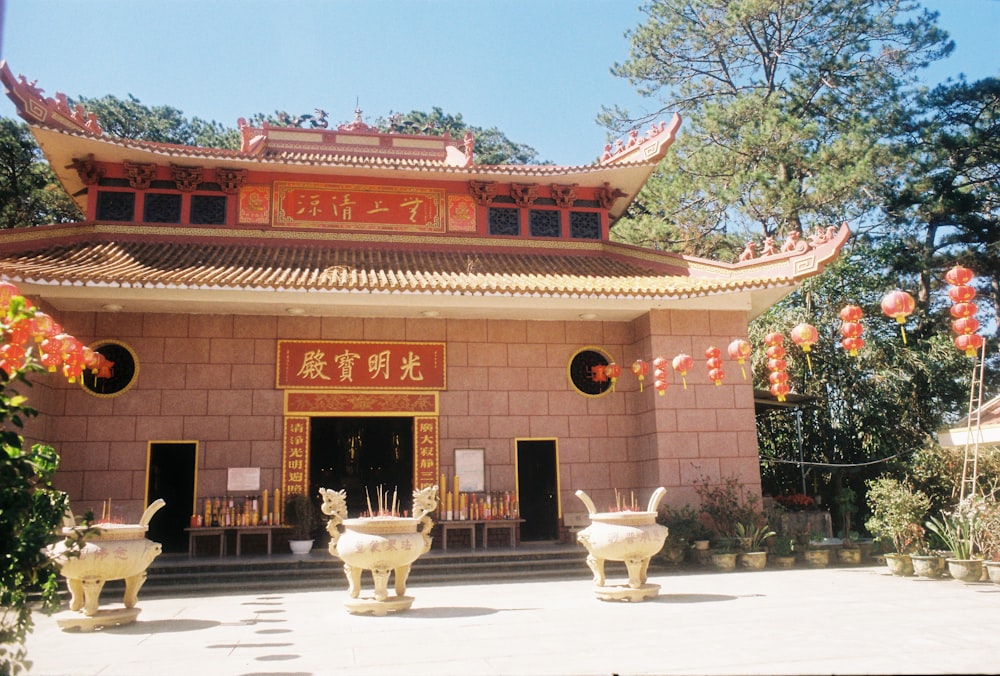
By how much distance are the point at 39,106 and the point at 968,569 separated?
1166 centimetres

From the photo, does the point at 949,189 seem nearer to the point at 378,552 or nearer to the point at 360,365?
the point at 360,365

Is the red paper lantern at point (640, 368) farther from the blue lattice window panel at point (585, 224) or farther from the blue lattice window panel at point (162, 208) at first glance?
the blue lattice window panel at point (162, 208)

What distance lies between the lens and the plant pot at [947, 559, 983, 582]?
24.3 feet

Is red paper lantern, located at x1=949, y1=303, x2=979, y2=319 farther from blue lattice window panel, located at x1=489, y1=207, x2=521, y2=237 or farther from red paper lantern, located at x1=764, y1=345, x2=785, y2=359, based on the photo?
blue lattice window panel, located at x1=489, y1=207, x2=521, y2=237

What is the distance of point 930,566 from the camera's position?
783 cm

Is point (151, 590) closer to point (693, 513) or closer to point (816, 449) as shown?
point (693, 513)

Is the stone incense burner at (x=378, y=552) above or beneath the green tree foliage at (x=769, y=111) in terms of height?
beneath

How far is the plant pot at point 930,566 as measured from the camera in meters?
7.81

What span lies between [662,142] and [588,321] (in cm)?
277

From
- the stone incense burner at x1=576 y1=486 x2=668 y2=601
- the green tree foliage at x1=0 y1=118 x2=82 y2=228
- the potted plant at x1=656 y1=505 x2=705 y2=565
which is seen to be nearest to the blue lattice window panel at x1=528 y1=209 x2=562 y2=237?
the potted plant at x1=656 y1=505 x2=705 y2=565

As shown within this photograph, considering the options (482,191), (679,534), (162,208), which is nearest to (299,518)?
(679,534)

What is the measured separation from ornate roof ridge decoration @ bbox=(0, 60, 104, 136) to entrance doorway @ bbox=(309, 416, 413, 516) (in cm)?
510

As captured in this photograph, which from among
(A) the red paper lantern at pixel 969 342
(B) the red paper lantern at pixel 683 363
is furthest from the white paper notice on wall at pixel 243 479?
(A) the red paper lantern at pixel 969 342

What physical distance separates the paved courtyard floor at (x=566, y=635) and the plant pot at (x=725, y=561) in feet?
5.31
